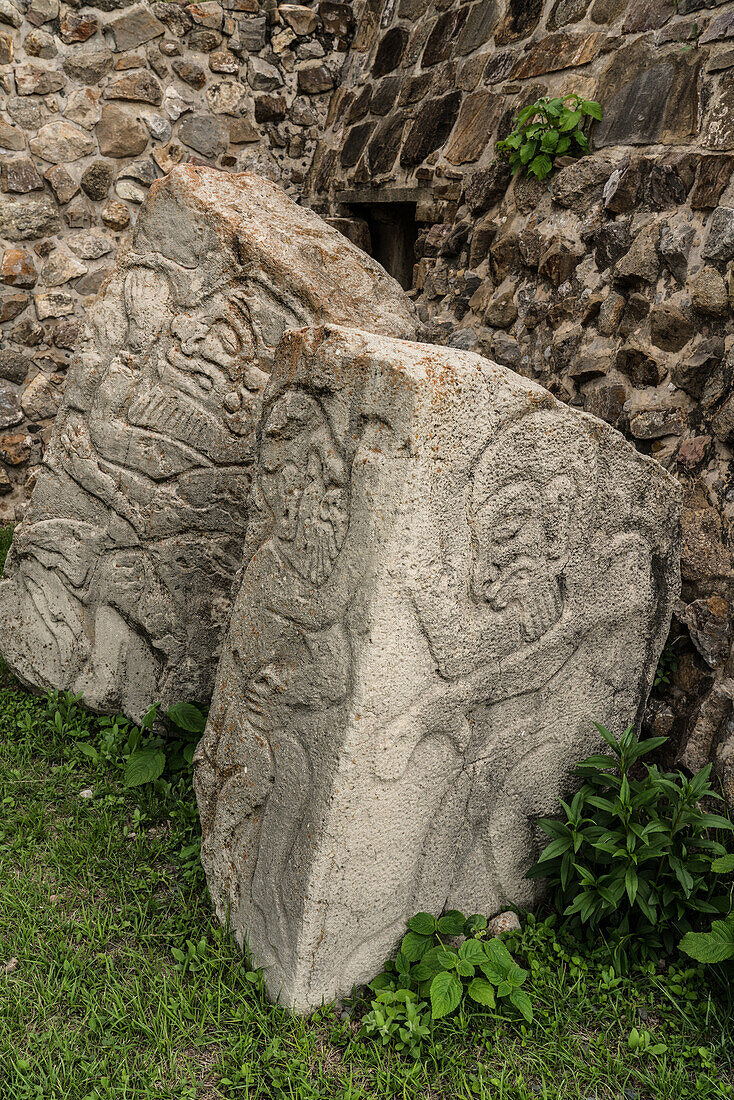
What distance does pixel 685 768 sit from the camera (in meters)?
2.39

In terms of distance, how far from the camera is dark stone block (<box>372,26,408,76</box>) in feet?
15.1

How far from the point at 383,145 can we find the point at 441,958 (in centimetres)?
404

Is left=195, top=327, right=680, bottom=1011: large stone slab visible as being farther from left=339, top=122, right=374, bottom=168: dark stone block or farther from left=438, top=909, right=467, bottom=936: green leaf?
left=339, top=122, right=374, bottom=168: dark stone block

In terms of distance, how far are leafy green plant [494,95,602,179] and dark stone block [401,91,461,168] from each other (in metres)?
0.74

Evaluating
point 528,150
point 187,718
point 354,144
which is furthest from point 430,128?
point 187,718

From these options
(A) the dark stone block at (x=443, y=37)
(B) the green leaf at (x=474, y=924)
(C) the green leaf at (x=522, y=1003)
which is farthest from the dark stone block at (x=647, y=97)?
(C) the green leaf at (x=522, y=1003)

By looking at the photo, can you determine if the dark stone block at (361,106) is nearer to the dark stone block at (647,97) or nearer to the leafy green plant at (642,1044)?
the dark stone block at (647,97)

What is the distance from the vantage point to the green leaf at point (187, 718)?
2578mm

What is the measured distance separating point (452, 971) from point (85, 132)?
4.42 metres

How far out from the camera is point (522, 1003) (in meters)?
1.85

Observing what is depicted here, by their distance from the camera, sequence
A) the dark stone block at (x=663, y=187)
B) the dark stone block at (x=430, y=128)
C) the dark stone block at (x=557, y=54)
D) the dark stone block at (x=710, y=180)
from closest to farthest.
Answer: the dark stone block at (x=710, y=180) < the dark stone block at (x=663, y=187) < the dark stone block at (x=557, y=54) < the dark stone block at (x=430, y=128)

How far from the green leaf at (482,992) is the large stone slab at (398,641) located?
0.68 feet

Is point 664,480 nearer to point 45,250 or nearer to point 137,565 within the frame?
point 137,565

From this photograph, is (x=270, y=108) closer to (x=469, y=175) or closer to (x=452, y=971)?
(x=469, y=175)
